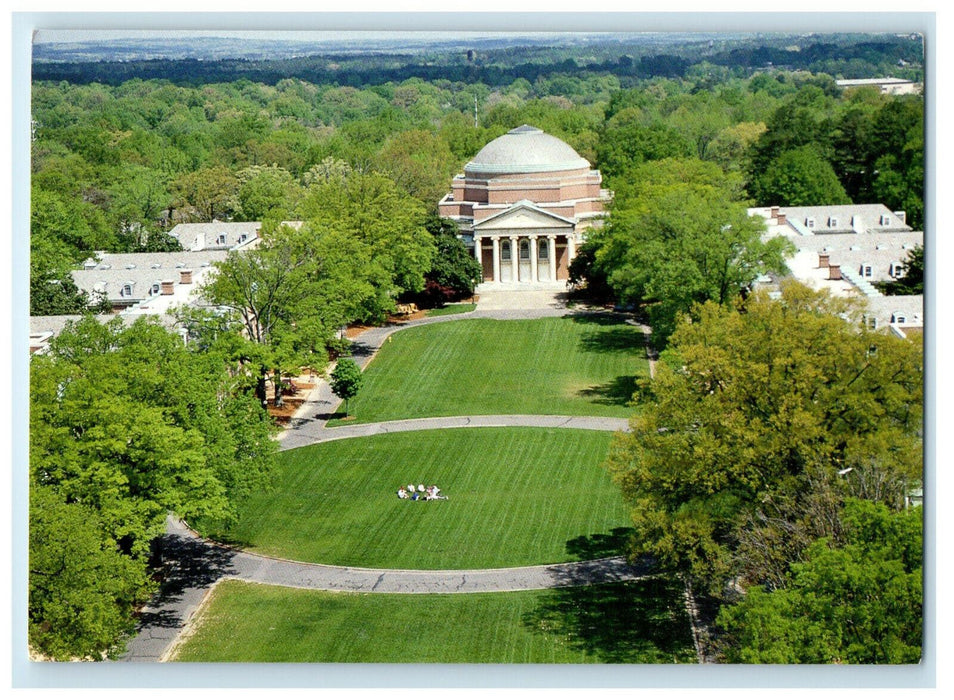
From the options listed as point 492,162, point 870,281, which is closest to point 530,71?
point 492,162

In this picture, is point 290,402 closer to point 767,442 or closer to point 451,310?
point 451,310

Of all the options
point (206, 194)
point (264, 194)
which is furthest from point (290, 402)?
point (206, 194)

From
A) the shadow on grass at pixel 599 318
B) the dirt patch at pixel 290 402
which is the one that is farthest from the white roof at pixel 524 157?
the dirt patch at pixel 290 402

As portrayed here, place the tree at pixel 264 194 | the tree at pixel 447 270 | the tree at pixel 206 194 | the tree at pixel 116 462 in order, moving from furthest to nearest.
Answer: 1. the tree at pixel 206 194
2. the tree at pixel 264 194
3. the tree at pixel 447 270
4. the tree at pixel 116 462

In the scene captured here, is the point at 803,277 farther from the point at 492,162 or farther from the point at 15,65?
the point at 15,65

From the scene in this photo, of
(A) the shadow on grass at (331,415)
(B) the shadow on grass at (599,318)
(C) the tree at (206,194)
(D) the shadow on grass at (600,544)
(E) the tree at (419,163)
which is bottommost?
(D) the shadow on grass at (600,544)

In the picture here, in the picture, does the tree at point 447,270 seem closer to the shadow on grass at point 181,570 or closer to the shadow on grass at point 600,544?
the shadow on grass at point 600,544
